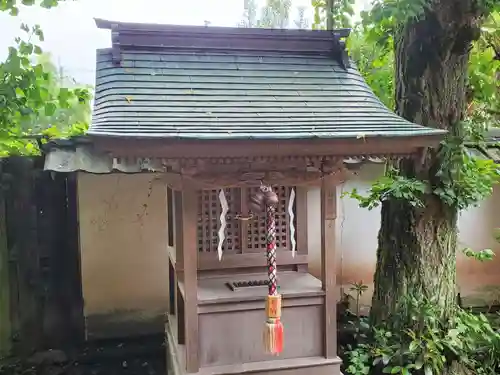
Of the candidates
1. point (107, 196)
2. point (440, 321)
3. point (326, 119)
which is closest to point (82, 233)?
point (107, 196)

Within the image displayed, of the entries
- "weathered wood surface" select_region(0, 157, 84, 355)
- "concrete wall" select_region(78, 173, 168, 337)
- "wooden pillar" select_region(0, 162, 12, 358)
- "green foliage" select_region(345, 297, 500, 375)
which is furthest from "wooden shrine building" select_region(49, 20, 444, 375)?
"wooden pillar" select_region(0, 162, 12, 358)

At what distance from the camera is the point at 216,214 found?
4.67 meters

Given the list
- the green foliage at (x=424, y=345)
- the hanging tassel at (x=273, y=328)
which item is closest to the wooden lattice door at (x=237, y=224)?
the hanging tassel at (x=273, y=328)

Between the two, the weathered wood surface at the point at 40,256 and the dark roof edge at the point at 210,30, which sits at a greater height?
the dark roof edge at the point at 210,30

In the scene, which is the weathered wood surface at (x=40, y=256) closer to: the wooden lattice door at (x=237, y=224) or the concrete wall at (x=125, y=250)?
the concrete wall at (x=125, y=250)

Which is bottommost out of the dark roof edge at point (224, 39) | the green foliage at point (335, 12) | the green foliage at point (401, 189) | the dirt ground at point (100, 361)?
the dirt ground at point (100, 361)

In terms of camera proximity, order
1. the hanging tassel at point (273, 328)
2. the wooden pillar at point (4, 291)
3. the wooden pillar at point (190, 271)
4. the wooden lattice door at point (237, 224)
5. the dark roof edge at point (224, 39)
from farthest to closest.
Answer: the wooden pillar at point (4, 291) < the wooden lattice door at point (237, 224) < the dark roof edge at point (224, 39) < the wooden pillar at point (190, 271) < the hanging tassel at point (273, 328)

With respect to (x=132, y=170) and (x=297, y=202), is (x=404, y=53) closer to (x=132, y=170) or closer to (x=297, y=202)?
(x=297, y=202)

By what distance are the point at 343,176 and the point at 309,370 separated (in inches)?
71.0

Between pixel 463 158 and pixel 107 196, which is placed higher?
→ pixel 463 158

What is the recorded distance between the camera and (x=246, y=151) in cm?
346

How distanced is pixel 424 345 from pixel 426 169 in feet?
5.96

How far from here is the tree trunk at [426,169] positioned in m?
4.82

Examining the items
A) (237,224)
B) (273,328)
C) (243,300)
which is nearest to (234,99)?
(237,224)
